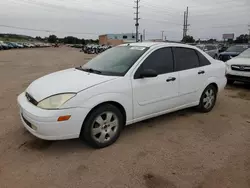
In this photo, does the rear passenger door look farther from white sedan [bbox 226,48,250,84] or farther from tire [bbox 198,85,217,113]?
white sedan [bbox 226,48,250,84]

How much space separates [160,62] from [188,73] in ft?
2.37

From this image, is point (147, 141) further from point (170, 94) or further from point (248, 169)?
point (248, 169)

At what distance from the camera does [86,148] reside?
3.45 meters

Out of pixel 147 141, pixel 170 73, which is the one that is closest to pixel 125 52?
pixel 170 73

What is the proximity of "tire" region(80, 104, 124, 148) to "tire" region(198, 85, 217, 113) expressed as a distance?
86.7 inches

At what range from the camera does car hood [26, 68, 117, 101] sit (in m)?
3.21

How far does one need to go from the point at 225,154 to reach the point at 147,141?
1.17 metres

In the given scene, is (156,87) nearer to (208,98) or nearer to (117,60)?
(117,60)

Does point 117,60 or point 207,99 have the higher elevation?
point 117,60

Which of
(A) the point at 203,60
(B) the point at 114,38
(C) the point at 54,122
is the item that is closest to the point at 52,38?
(B) the point at 114,38

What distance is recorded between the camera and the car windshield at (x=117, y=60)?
375 cm

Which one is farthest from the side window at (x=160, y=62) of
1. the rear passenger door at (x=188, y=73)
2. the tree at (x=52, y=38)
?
the tree at (x=52, y=38)

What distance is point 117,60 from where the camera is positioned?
13.3 ft

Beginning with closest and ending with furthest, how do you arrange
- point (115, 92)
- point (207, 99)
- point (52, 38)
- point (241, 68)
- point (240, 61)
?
point (115, 92) < point (207, 99) < point (241, 68) < point (240, 61) < point (52, 38)
